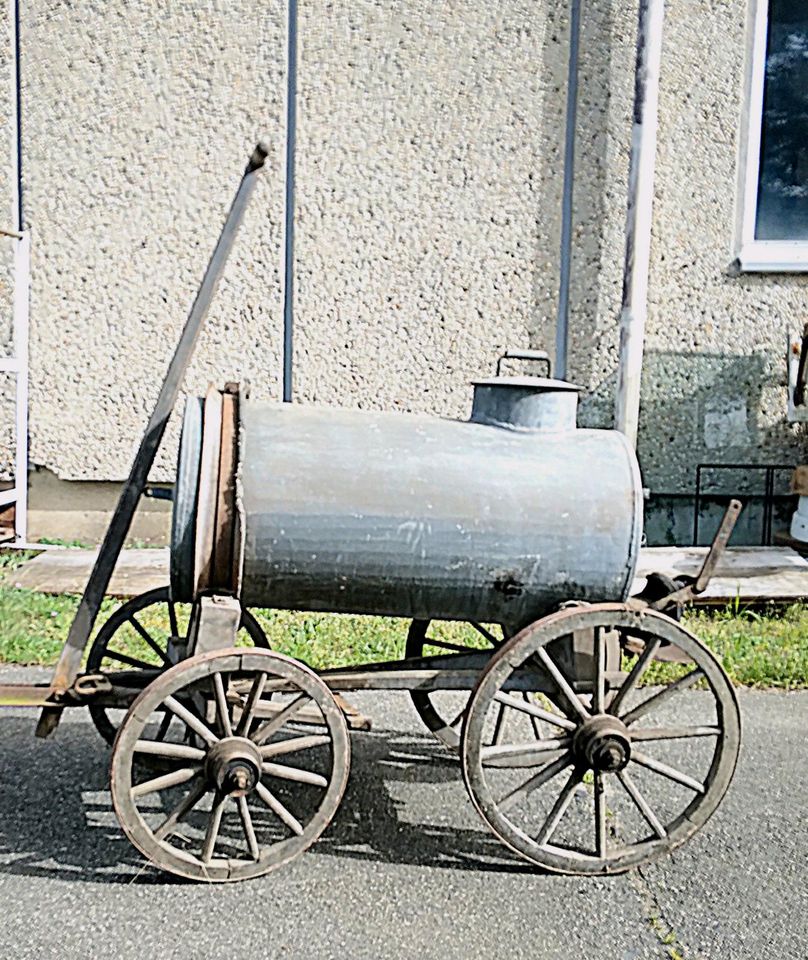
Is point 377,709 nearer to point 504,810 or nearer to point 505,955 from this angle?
point 504,810

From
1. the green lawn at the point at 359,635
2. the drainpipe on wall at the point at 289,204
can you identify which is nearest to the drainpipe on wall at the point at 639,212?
the green lawn at the point at 359,635

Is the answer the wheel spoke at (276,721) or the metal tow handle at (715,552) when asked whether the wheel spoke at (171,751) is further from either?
the metal tow handle at (715,552)

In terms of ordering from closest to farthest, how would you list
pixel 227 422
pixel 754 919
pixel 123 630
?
pixel 754 919
pixel 227 422
pixel 123 630

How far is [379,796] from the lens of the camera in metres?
3.46

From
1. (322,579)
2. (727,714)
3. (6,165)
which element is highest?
(6,165)

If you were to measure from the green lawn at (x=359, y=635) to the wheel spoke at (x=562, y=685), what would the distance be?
5.96 feet

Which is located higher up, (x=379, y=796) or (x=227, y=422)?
(x=227, y=422)

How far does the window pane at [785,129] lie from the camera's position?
6363 millimetres

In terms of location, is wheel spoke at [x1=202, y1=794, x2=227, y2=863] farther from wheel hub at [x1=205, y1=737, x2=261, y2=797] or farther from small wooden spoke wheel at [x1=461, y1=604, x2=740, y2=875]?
small wooden spoke wheel at [x1=461, y1=604, x2=740, y2=875]

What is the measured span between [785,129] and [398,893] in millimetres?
5388

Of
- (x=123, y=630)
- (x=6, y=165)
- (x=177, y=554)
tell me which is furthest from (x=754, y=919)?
(x=6, y=165)

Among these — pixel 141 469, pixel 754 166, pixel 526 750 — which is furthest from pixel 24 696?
pixel 754 166

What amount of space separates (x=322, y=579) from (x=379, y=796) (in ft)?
3.11

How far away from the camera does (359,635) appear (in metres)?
4.96
